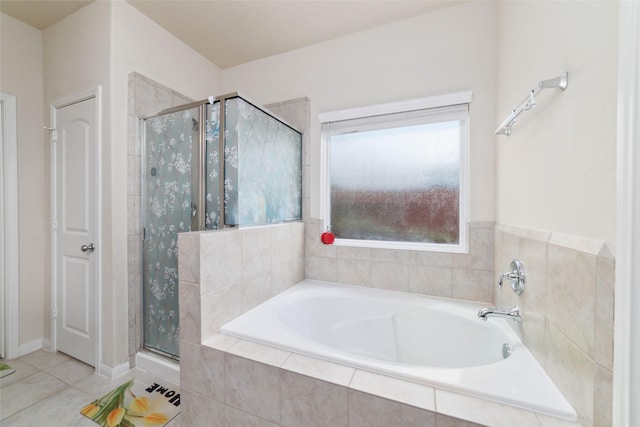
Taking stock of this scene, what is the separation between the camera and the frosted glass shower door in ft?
5.65

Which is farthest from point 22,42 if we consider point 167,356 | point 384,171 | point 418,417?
point 418,417

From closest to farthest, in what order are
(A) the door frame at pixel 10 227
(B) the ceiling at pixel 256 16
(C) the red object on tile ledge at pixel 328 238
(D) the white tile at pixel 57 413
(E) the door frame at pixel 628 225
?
(E) the door frame at pixel 628 225
(D) the white tile at pixel 57 413
(B) the ceiling at pixel 256 16
(A) the door frame at pixel 10 227
(C) the red object on tile ledge at pixel 328 238

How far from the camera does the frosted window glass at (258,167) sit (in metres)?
1.48

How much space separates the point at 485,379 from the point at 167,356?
200cm

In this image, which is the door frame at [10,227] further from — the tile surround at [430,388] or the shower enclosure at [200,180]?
the tile surround at [430,388]

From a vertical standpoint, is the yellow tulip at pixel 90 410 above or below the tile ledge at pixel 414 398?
below

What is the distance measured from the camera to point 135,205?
1.84m

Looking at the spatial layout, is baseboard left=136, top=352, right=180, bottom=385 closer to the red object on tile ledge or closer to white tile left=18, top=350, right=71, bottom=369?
white tile left=18, top=350, right=71, bottom=369

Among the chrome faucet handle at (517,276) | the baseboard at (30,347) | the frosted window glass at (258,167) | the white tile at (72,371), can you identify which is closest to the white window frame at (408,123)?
the frosted window glass at (258,167)

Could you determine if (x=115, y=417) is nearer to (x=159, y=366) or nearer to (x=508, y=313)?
(x=159, y=366)

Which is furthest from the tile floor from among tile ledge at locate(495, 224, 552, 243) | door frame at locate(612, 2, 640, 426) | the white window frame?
tile ledge at locate(495, 224, 552, 243)

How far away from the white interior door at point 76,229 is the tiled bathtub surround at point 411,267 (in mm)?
1645

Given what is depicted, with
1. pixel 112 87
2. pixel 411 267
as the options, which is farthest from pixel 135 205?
pixel 411 267

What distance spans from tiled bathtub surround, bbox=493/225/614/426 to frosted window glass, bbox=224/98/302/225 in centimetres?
148
